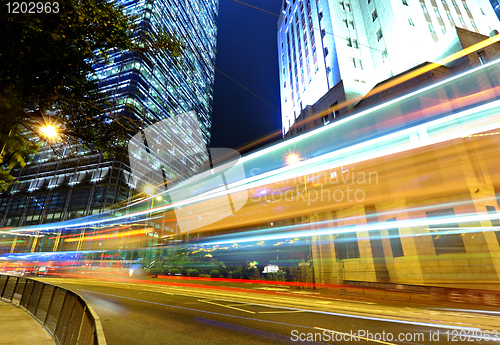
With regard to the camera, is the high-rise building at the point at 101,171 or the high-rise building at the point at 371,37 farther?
the high-rise building at the point at 101,171

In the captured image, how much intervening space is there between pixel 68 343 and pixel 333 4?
144ft

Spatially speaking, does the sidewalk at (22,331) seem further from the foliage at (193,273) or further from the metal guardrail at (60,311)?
the foliage at (193,273)

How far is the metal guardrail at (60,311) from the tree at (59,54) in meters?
4.62

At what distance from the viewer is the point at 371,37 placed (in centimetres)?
3312

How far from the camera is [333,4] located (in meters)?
35.1

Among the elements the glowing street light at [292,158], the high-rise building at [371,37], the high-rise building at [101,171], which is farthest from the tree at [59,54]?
the high-rise building at [101,171]

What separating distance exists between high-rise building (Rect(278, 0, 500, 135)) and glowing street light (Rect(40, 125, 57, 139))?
1090 inches

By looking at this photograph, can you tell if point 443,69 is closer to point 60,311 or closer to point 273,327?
point 273,327

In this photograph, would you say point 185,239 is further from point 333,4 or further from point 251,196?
point 333,4

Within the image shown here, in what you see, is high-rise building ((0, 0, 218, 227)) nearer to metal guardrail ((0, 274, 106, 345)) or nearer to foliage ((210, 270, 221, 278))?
foliage ((210, 270, 221, 278))

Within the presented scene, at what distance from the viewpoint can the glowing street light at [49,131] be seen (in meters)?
7.71

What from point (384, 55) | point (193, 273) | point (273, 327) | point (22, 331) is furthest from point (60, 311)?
point (384, 55)

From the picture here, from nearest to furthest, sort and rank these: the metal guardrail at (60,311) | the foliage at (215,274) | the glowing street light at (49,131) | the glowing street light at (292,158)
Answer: the metal guardrail at (60,311)
the glowing street light at (49,131)
the glowing street light at (292,158)
the foliage at (215,274)

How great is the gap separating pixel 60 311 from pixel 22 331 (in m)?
1.56
